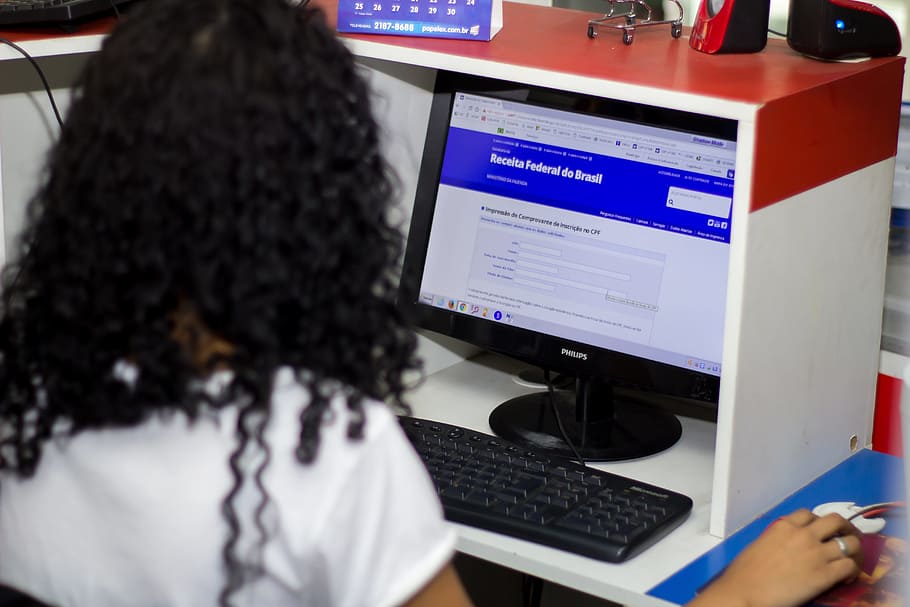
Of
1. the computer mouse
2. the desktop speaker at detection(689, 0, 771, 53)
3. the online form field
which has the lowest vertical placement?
the computer mouse

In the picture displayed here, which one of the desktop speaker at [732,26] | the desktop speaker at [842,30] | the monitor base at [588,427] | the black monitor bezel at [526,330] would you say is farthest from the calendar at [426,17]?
the monitor base at [588,427]

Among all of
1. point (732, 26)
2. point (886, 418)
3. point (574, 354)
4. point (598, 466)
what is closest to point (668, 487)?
point (598, 466)

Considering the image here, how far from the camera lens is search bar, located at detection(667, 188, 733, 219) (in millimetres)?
1241

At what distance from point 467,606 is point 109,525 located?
26 centimetres

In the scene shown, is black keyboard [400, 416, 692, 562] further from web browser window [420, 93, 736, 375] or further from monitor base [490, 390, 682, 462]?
web browser window [420, 93, 736, 375]

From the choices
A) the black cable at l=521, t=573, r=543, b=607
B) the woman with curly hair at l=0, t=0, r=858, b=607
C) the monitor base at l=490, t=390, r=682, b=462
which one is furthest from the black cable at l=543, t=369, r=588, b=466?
the woman with curly hair at l=0, t=0, r=858, b=607

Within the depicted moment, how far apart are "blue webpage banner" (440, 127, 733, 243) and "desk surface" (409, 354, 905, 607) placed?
267 mm

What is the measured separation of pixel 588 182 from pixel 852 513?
1.46 ft

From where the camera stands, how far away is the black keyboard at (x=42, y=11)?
53.6 inches

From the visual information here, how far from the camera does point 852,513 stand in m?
1.20

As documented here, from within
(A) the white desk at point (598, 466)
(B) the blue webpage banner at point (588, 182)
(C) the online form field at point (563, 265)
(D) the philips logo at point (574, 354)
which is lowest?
(A) the white desk at point (598, 466)

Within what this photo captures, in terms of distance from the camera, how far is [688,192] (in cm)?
126

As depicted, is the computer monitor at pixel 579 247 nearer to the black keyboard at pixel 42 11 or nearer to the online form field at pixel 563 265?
the online form field at pixel 563 265

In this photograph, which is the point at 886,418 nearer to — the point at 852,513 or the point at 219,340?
the point at 852,513
